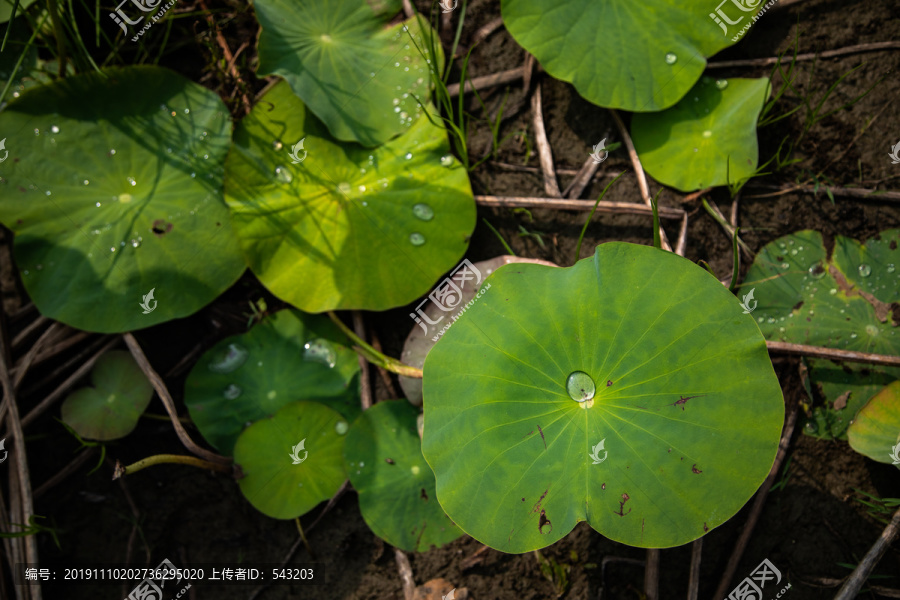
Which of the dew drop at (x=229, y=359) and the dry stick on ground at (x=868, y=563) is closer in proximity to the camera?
the dry stick on ground at (x=868, y=563)

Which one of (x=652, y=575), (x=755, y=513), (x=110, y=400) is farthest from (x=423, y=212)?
(x=755, y=513)

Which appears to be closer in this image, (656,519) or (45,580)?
(656,519)

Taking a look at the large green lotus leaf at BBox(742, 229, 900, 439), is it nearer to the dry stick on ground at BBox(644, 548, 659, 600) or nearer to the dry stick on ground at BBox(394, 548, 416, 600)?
the dry stick on ground at BBox(644, 548, 659, 600)

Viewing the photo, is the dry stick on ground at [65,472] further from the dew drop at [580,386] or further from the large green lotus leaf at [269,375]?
the dew drop at [580,386]

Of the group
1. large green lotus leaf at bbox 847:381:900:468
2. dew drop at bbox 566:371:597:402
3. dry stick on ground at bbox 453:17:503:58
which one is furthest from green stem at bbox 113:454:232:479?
large green lotus leaf at bbox 847:381:900:468

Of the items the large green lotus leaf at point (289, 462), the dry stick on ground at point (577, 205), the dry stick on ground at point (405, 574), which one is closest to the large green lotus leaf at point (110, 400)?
the large green lotus leaf at point (289, 462)

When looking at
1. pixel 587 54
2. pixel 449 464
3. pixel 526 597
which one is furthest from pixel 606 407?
pixel 587 54

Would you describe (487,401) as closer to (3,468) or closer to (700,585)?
(700,585)

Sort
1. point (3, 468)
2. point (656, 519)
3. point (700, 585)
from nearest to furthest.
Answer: point (656, 519) < point (700, 585) < point (3, 468)
